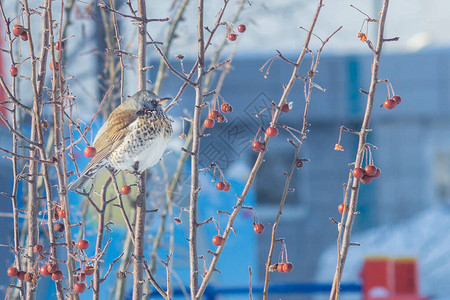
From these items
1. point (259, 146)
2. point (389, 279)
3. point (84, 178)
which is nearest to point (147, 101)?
point (84, 178)

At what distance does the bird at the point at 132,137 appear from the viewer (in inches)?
58.7

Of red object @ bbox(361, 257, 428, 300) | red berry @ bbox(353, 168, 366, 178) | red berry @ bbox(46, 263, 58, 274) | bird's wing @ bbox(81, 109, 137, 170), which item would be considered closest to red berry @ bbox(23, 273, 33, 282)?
red berry @ bbox(46, 263, 58, 274)

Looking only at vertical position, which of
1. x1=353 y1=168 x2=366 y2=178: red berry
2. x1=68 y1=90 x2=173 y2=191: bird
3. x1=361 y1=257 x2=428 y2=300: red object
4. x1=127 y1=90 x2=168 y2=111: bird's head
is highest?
x1=361 y1=257 x2=428 y2=300: red object

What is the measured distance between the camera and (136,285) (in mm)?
1188

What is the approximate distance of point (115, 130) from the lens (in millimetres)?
1593

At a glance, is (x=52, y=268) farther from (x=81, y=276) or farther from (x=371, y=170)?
(x=371, y=170)

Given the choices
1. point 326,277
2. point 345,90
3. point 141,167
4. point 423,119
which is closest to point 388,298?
point 326,277

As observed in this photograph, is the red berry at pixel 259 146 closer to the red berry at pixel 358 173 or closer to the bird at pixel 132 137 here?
the red berry at pixel 358 173

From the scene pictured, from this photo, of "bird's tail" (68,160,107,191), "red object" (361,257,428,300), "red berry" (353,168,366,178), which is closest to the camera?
"red berry" (353,168,366,178)

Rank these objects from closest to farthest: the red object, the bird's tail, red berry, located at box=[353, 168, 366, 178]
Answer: red berry, located at box=[353, 168, 366, 178] < the bird's tail < the red object

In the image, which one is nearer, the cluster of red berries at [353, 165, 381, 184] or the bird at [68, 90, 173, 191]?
the cluster of red berries at [353, 165, 381, 184]

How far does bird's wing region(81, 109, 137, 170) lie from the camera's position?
1.56 m

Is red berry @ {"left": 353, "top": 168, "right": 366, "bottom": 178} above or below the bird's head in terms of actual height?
below

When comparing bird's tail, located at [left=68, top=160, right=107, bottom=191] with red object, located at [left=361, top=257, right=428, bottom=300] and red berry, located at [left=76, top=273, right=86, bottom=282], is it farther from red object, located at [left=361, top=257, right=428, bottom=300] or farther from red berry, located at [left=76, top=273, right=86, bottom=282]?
red object, located at [left=361, top=257, right=428, bottom=300]
